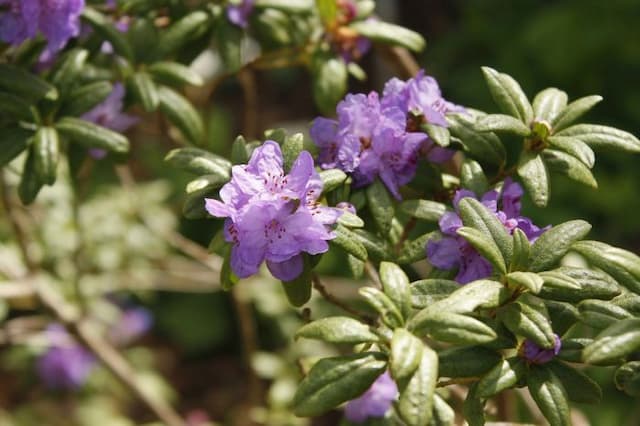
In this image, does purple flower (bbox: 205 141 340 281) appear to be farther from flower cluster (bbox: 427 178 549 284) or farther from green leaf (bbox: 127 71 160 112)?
green leaf (bbox: 127 71 160 112)

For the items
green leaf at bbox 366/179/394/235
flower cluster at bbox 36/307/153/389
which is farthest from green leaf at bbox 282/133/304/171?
flower cluster at bbox 36/307/153/389

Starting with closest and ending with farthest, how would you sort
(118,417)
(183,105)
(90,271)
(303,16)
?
(183,105) < (303,16) < (90,271) < (118,417)

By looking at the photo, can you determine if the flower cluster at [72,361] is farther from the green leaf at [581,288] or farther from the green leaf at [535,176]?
the green leaf at [581,288]

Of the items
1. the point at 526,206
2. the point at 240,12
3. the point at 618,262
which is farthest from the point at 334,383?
the point at 526,206

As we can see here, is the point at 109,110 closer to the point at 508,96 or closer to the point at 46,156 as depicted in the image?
the point at 46,156

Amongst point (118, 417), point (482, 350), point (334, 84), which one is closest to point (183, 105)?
point (334, 84)

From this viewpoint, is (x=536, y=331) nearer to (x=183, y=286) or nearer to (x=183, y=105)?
(x=183, y=105)
